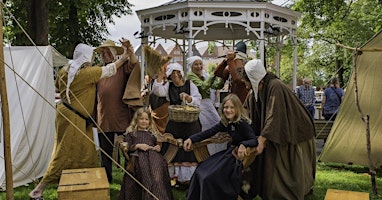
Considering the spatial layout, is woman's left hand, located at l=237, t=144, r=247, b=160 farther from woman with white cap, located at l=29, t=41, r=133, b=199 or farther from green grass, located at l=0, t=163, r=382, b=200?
woman with white cap, located at l=29, t=41, r=133, b=199

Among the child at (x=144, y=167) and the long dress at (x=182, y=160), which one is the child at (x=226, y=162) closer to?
the child at (x=144, y=167)

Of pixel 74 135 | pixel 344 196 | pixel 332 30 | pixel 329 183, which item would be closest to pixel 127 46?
pixel 74 135

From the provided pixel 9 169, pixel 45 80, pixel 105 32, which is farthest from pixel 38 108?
pixel 105 32

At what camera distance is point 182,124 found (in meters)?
4.92

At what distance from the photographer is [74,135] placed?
14.8 feet

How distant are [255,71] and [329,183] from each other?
2.33m

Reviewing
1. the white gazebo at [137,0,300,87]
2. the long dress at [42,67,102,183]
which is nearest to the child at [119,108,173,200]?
the long dress at [42,67,102,183]

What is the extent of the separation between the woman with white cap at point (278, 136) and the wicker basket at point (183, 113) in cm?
66

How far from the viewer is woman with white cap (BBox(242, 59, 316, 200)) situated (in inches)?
156

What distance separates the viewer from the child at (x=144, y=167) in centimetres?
403

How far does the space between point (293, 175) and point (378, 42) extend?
7.18 feet

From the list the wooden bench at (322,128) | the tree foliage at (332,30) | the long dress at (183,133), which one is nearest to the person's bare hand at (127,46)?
the long dress at (183,133)

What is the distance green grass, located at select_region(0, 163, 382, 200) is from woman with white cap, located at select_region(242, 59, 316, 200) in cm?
84

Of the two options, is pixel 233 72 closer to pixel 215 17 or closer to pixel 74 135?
pixel 74 135
